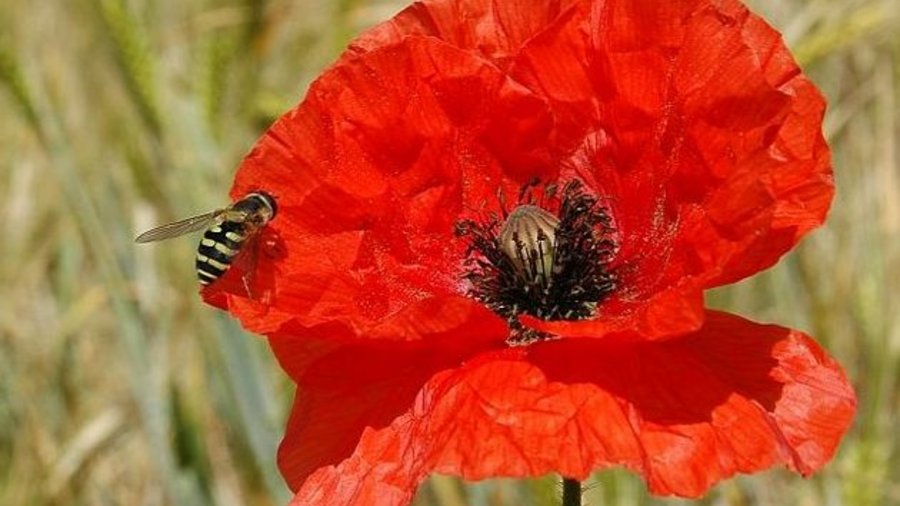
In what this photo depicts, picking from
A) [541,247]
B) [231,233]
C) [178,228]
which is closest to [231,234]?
[231,233]

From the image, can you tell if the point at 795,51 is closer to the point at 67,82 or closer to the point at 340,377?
the point at 340,377

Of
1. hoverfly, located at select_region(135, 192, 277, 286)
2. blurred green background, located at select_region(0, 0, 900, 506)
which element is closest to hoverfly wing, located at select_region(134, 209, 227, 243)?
hoverfly, located at select_region(135, 192, 277, 286)

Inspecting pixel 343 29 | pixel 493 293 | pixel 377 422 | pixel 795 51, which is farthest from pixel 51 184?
pixel 377 422

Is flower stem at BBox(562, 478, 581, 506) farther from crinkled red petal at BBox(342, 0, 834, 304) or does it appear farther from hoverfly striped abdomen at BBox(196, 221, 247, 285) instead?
hoverfly striped abdomen at BBox(196, 221, 247, 285)

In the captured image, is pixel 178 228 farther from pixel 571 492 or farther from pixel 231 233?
pixel 571 492

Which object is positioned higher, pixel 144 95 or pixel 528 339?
pixel 144 95
